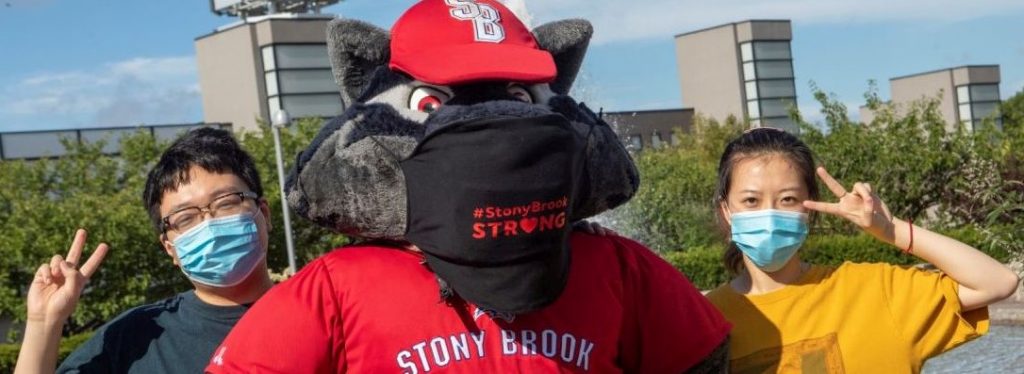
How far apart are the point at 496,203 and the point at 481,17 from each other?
45cm

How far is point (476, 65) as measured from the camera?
2260 millimetres

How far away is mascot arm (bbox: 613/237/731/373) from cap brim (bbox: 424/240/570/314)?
1.09 feet

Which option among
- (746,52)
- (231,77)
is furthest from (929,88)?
(231,77)

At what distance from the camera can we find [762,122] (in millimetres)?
35531

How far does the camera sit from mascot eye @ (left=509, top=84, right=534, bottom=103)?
232 centimetres

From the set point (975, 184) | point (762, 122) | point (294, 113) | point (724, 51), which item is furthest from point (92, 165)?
point (724, 51)

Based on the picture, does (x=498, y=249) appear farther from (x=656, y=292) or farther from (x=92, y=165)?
(x=92, y=165)

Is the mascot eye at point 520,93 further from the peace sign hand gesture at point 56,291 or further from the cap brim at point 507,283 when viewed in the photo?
the peace sign hand gesture at point 56,291

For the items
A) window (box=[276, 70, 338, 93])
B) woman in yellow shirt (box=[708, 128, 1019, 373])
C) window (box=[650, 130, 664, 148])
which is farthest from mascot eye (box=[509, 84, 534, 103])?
window (box=[650, 130, 664, 148])

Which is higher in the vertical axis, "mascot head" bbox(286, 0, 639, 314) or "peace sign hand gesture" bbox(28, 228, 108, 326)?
"mascot head" bbox(286, 0, 639, 314)

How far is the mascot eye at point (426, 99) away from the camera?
7.52 ft

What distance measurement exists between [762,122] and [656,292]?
33.8 metres

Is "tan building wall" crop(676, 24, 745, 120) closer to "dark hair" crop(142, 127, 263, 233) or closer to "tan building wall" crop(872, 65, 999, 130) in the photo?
"tan building wall" crop(872, 65, 999, 130)

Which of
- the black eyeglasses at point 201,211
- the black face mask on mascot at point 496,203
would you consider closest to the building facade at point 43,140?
the black eyeglasses at point 201,211
